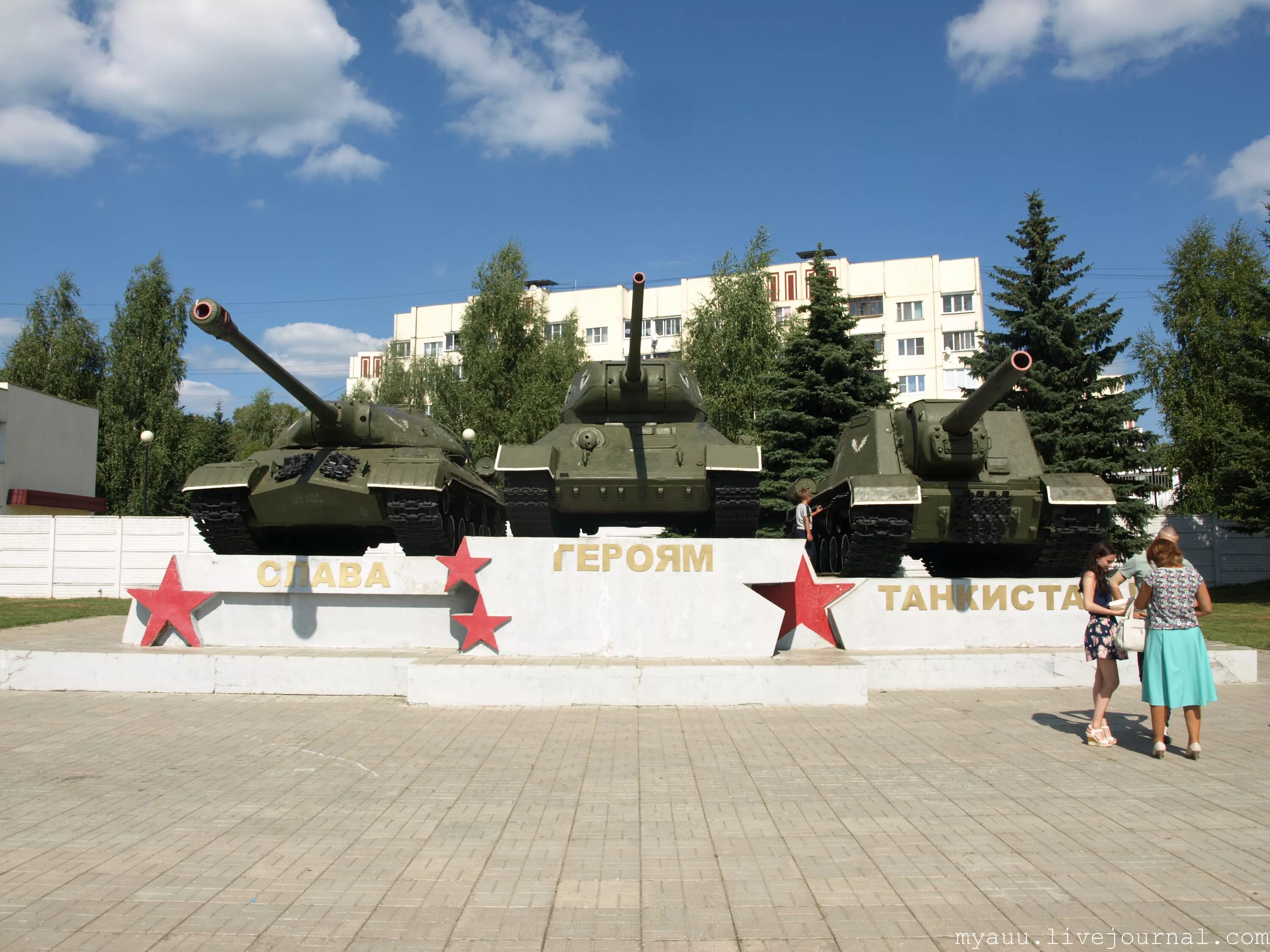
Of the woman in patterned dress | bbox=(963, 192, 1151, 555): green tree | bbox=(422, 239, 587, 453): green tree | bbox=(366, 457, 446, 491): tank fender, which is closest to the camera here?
the woman in patterned dress

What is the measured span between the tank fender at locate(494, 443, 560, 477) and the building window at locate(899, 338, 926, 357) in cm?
4272

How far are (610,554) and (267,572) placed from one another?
3797 millimetres

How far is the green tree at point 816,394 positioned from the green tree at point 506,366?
34.6ft

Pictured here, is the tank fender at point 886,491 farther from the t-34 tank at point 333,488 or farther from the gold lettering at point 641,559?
the t-34 tank at point 333,488

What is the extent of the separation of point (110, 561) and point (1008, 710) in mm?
21006

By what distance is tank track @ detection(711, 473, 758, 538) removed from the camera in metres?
11.3

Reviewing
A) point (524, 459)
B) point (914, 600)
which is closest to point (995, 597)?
point (914, 600)

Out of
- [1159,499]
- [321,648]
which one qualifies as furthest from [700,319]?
[1159,499]

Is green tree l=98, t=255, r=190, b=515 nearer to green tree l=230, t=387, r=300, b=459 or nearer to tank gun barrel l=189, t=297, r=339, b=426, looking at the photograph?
green tree l=230, t=387, r=300, b=459

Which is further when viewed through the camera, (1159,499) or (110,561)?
(1159,499)

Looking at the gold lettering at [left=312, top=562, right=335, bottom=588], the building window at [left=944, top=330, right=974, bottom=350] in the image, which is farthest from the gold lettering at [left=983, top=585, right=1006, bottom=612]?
the building window at [left=944, top=330, right=974, bottom=350]

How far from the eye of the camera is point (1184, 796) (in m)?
5.25

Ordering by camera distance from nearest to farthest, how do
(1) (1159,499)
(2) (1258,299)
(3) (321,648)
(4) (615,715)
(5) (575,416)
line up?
(4) (615,715), (3) (321,648), (5) (575,416), (2) (1258,299), (1) (1159,499)

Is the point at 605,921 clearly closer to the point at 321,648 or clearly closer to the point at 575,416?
the point at 321,648
